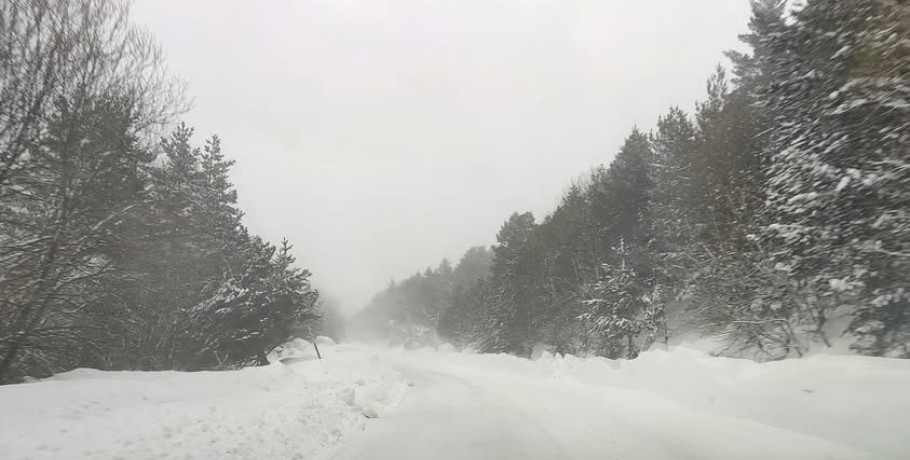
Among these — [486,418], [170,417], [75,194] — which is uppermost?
[75,194]

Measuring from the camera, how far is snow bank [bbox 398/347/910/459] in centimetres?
652

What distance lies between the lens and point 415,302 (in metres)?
99.8

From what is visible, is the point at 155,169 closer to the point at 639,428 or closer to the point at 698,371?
the point at 639,428

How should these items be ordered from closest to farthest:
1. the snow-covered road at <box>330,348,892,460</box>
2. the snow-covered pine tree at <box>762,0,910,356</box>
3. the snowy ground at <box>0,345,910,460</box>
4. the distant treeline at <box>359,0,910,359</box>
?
the snowy ground at <box>0,345,910,460</box> → the snow-covered road at <box>330,348,892,460</box> → the snow-covered pine tree at <box>762,0,910,356</box> → the distant treeline at <box>359,0,910,359</box>

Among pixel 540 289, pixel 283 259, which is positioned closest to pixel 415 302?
pixel 540 289

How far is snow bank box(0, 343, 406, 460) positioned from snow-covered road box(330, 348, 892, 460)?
105cm

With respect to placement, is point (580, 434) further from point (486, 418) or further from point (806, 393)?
point (806, 393)

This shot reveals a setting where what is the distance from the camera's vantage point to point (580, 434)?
8781 millimetres

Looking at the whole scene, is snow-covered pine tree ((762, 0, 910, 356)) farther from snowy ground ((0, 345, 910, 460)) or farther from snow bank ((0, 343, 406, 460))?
snow bank ((0, 343, 406, 460))

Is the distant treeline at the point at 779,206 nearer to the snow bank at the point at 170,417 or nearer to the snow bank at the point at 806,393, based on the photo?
the snow bank at the point at 806,393

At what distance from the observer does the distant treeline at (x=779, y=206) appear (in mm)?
9750

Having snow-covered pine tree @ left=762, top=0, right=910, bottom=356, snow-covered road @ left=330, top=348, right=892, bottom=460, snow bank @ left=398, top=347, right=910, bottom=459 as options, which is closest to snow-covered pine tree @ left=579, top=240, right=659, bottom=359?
snow-covered pine tree @ left=762, top=0, right=910, bottom=356

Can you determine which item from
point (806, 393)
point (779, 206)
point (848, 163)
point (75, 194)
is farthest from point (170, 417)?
point (779, 206)

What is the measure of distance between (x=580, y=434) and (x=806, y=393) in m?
4.03
